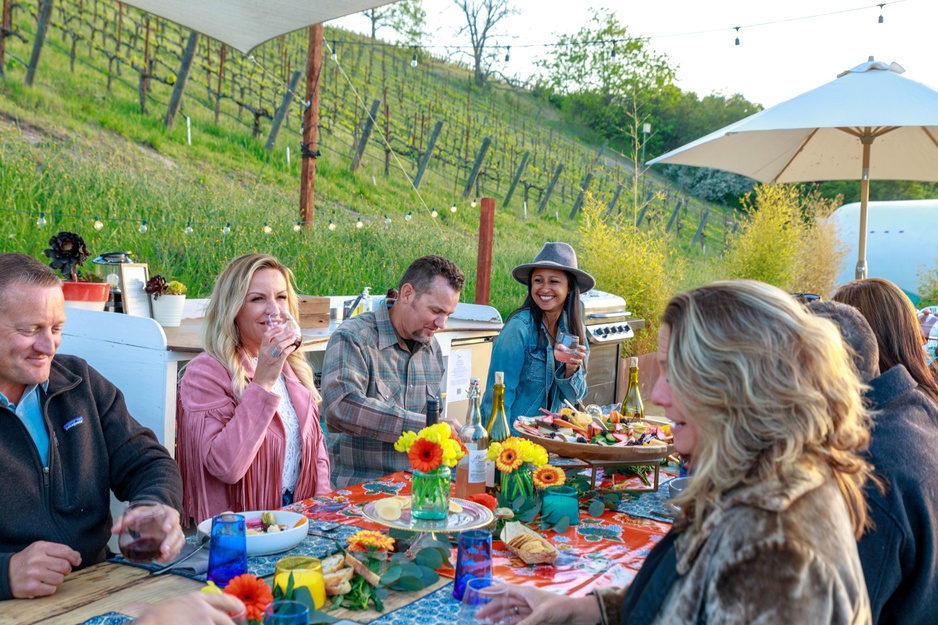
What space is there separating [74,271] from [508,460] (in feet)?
8.28

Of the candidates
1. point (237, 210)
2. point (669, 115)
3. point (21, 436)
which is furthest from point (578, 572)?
point (669, 115)

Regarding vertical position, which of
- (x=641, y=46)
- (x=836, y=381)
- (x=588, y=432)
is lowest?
(x=588, y=432)

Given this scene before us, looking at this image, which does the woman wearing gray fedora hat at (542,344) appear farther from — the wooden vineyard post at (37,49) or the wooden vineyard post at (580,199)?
the wooden vineyard post at (580,199)

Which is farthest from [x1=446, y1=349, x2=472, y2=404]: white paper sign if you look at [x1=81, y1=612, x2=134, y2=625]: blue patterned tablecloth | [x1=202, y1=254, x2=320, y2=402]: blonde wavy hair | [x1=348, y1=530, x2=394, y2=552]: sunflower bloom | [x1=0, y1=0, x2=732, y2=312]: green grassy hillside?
[x1=81, y1=612, x2=134, y2=625]: blue patterned tablecloth

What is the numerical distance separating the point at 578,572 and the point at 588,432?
916 mm

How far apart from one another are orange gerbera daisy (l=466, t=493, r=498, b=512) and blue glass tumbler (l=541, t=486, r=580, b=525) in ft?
0.49

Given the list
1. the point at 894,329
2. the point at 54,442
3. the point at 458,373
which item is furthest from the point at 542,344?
the point at 54,442

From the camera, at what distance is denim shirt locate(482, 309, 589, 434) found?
419cm

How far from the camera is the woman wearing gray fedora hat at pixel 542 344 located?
4.19 meters

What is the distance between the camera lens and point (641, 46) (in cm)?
2922

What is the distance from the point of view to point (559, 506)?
7.63ft

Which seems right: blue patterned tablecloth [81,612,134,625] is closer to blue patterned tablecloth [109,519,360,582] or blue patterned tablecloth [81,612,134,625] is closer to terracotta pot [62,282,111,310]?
blue patterned tablecloth [109,519,360,582]

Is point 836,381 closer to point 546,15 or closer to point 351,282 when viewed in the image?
point 351,282

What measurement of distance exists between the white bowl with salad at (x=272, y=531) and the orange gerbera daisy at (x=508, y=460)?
0.59m
